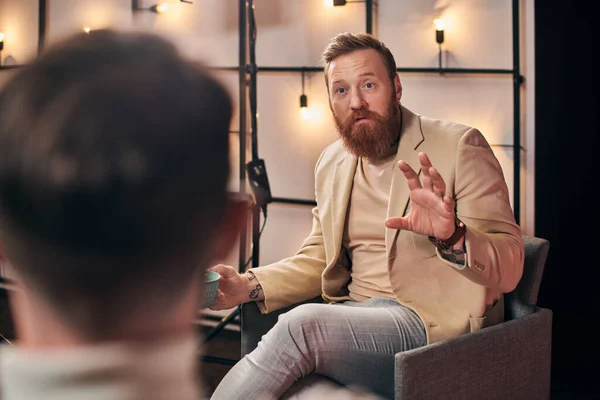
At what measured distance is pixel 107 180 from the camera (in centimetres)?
41

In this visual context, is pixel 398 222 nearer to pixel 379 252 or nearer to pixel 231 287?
pixel 379 252

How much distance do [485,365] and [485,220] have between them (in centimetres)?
42

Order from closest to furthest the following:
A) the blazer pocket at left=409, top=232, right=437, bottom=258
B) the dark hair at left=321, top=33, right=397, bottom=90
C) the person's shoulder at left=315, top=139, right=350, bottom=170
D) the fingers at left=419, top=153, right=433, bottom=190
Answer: the fingers at left=419, top=153, right=433, bottom=190 < the blazer pocket at left=409, top=232, right=437, bottom=258 < the dark hair at left=321, top=33, right=397, bottom=90 < the person's shoulder at left=315, top=139, right=350, bottom=170

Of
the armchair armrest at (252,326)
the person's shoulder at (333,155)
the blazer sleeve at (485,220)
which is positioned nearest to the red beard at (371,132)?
the person's shoulder at (333,155)

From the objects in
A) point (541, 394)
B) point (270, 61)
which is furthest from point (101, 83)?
point (270, 61)

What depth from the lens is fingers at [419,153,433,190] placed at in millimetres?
1584

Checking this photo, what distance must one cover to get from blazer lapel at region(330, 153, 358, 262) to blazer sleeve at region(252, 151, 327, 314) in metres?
0.10

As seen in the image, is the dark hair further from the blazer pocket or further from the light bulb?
the light bulb

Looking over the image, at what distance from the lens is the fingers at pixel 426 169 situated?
5.20 feet

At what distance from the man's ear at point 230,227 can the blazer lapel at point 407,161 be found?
1.55 metres

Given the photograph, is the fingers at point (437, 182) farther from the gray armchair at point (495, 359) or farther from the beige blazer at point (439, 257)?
the gray armchair at point (495, 359)

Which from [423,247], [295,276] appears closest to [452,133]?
[423,247]

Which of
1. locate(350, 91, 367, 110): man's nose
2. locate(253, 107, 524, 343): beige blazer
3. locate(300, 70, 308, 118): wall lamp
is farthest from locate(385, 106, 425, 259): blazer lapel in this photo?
locate(300, 70, 308, 118): wall lamp

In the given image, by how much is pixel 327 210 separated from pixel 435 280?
49 cm
